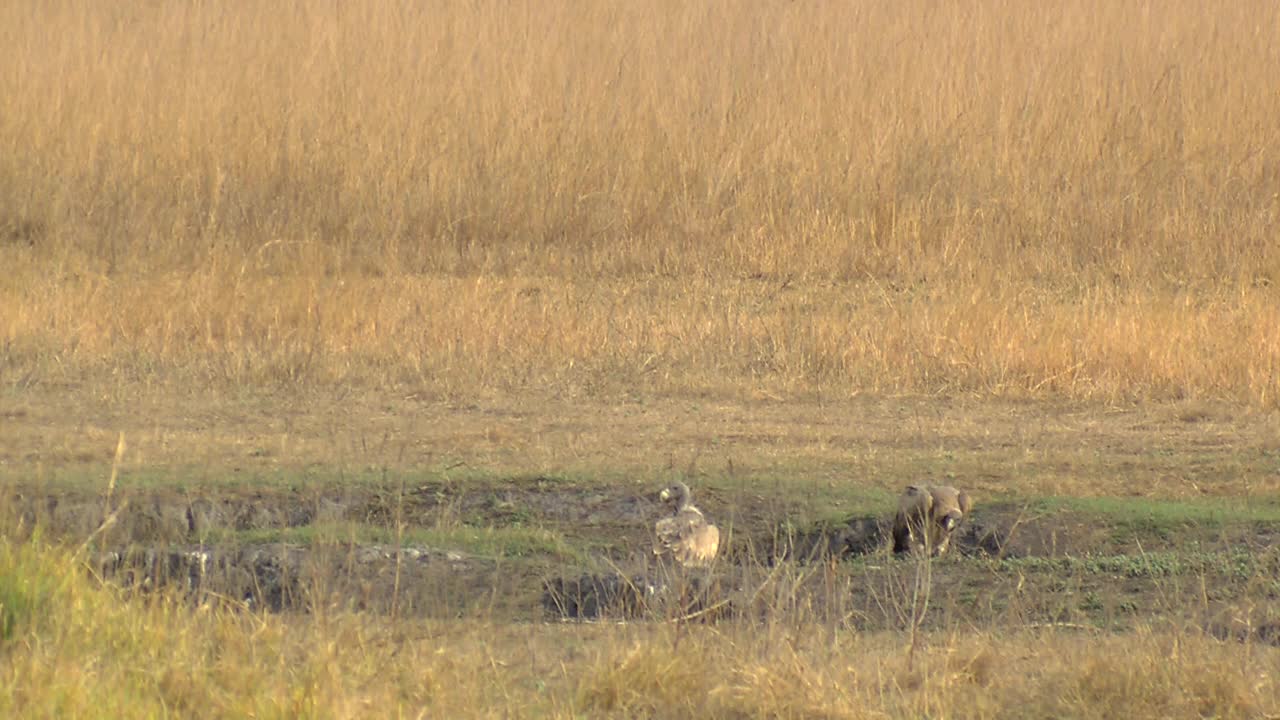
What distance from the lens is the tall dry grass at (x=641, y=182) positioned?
956 cm

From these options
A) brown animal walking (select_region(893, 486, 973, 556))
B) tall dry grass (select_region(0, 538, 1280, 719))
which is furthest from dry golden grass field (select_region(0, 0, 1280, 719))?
brown animal walking (select_region(893, 486, 973, 556))

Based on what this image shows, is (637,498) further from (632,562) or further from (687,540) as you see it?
(687,540)

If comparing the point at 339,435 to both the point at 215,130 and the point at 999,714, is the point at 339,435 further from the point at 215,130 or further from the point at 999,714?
the point at 215,130

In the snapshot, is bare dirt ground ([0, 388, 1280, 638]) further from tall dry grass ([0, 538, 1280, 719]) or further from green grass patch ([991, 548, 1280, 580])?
tall dry grass ([0, 538, 1280, 719])

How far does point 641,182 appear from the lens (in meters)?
12.5

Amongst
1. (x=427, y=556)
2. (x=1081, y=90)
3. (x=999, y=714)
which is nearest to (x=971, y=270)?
(x=1081, y=90)

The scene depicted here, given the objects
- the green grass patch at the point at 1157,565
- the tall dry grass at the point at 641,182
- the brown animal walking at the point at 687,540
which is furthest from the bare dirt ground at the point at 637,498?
the tall dry grass at the point at 641,182

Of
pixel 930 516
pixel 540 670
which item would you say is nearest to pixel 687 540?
pixel 930 516

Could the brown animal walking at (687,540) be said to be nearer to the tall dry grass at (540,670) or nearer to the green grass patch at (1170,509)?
the tall dry grass at (540,670)

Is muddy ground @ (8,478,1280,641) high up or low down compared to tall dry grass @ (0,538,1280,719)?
down

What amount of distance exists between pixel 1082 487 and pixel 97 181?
8.04 meters

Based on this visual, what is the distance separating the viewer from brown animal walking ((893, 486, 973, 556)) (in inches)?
227

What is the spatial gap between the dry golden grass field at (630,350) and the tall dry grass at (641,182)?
0.04 meters

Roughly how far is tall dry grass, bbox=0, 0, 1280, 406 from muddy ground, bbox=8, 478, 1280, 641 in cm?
255
